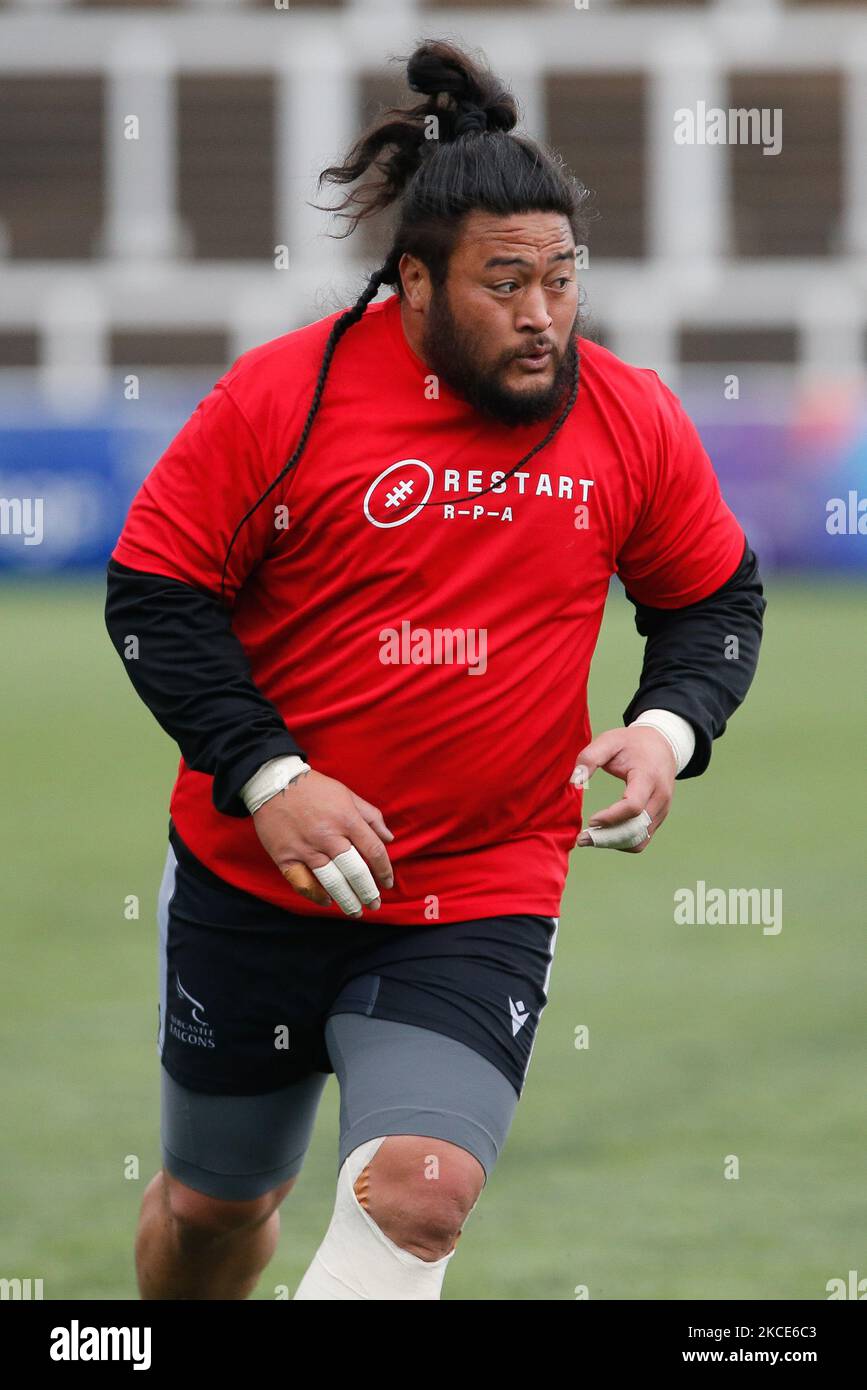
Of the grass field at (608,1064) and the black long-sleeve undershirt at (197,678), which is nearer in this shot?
the black long-sleeve undershirt at (197,678)

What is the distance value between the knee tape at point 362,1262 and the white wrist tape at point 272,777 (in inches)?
22.9

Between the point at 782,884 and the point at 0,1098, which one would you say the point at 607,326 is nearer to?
the point at 782,884

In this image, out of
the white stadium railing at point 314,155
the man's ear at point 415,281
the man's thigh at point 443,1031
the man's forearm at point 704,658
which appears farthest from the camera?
the white stadium railing at point 314,155

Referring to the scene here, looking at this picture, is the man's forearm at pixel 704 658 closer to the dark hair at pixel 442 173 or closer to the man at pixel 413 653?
the man at pixel 413 653

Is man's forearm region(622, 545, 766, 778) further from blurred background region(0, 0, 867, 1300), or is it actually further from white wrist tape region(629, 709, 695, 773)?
blurred background region(0, 0, 867, 1300)

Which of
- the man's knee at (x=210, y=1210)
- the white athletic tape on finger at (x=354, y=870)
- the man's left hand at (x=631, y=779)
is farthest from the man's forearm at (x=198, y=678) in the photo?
the man's knee at (x=210, y=1210)

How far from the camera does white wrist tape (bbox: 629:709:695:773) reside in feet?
12.8

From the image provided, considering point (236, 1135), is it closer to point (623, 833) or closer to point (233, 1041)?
point (233, 1041)

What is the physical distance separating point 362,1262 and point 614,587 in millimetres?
19862

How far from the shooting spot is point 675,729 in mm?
3908

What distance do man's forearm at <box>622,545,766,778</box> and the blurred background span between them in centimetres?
59

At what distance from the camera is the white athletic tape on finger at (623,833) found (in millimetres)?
3639

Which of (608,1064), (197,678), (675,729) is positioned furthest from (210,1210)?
(608,1064)

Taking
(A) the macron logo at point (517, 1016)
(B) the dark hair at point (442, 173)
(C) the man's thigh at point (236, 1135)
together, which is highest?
(B) the dark hair at point (442, 173)
